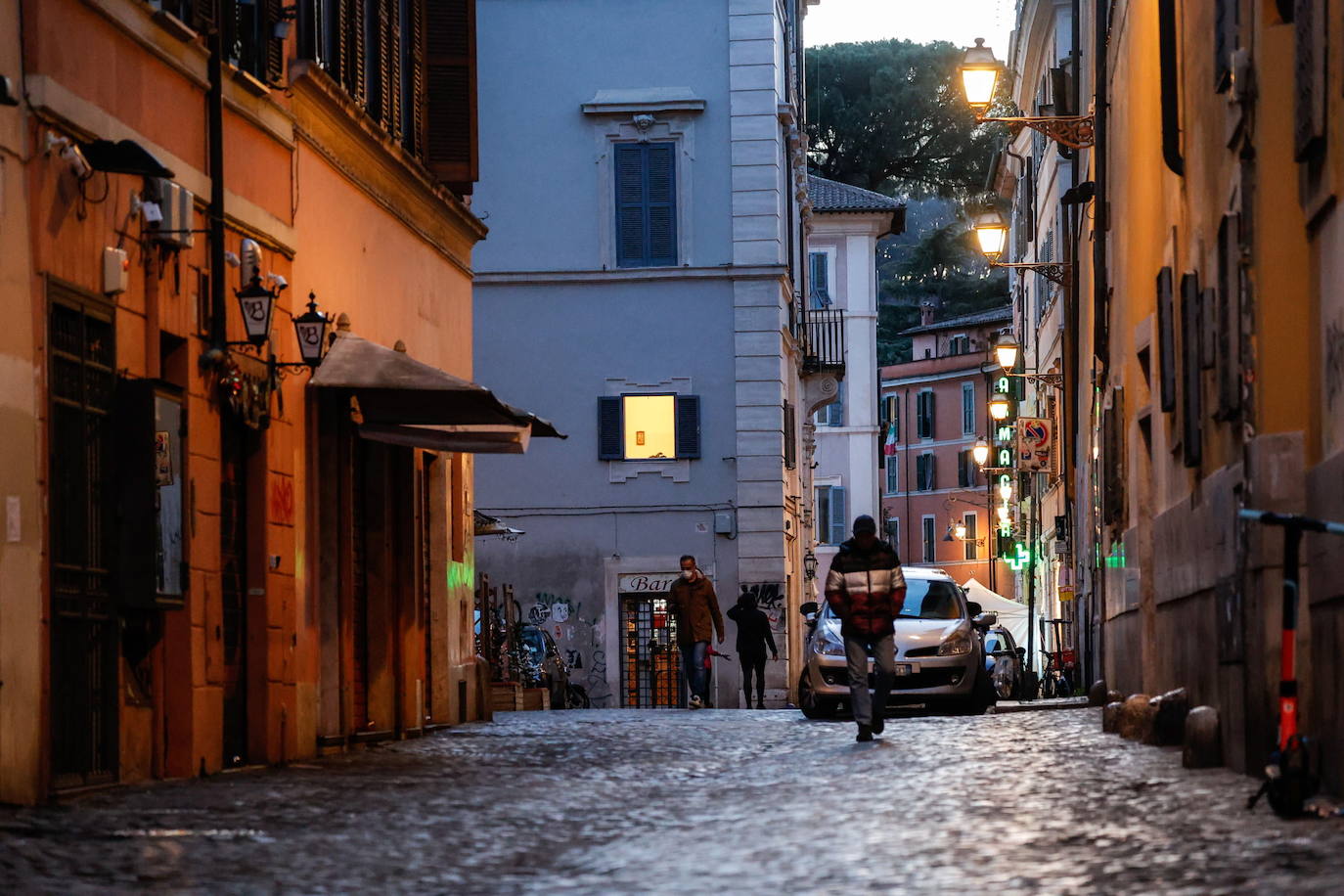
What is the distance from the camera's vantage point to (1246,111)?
39.1 feet

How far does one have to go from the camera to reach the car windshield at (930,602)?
80.8ft

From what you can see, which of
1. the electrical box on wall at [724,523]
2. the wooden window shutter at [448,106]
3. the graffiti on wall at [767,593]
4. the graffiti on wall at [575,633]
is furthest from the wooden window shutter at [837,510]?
the wooden window shutter at [448,106]

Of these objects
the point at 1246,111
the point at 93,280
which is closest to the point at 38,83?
the point at 93,280

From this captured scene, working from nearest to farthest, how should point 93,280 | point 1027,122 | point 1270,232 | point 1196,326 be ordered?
1. point 1270,232
2. point 93,280
3. point 1196,326
4. point 1027,122

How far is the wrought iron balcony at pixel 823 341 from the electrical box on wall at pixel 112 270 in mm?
30213

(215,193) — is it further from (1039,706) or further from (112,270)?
(1039,706)

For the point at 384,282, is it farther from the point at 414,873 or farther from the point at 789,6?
the point at 789,6

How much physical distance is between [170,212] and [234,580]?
2.87 meters

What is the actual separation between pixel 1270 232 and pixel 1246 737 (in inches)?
99.9

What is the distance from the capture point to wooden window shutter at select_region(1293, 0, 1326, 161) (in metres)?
10.2

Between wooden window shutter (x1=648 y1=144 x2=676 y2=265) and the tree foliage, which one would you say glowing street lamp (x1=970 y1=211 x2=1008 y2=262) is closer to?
wooden window shutter (x1=648 y1=144 x2=676 y2=265)

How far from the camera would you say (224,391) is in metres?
15.1

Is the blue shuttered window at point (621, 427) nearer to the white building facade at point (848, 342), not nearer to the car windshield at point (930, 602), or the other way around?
the car windshield at point (930, 602)

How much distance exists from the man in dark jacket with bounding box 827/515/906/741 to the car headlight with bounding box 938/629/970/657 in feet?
19.5
